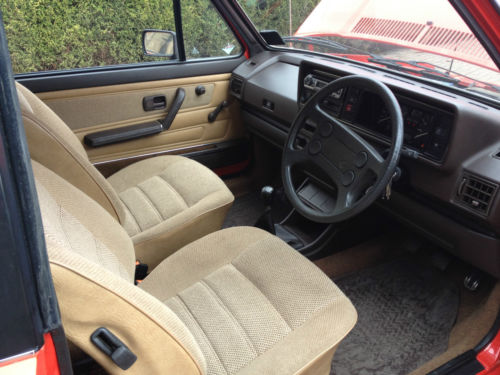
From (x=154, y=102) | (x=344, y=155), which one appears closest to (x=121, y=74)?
(x=154, y=102)

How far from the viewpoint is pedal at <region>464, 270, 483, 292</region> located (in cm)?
178

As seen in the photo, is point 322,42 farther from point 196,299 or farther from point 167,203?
point 196,299

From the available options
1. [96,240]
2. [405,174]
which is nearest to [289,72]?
[405,174]

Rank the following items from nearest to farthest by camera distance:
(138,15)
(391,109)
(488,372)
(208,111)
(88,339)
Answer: (88,339) → (391,109) → (488,372) → (138,15) → (208,111)

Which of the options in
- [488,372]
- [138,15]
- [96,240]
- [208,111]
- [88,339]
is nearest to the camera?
[88,339]

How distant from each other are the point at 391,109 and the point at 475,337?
90 centimetres

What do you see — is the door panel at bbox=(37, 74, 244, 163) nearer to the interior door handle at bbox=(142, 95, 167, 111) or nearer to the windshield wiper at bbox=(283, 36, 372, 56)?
the interior door handle at bbox=(142, 95, 167, 111)

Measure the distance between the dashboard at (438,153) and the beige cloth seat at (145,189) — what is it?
0.60 meters

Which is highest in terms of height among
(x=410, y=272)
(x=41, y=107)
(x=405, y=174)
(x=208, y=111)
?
(x=41, y=107)

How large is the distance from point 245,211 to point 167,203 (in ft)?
2.80

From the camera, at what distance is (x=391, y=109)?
133 centimetres

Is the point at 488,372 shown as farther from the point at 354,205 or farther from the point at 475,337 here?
the point at 354,205

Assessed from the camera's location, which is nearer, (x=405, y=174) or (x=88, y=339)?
(x=88, y=339)

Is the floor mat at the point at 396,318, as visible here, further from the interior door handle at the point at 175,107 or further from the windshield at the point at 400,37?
the interior door handle at the point at 175,107
